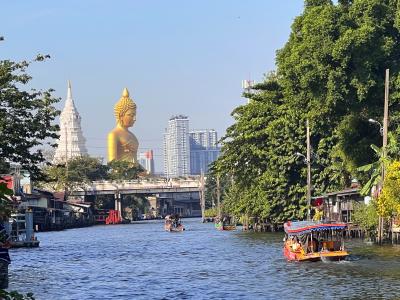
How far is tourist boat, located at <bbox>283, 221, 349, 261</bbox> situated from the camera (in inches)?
1561

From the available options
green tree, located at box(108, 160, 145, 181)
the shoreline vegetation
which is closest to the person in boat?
the shoreline vegetation

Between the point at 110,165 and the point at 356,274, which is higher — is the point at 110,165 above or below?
above

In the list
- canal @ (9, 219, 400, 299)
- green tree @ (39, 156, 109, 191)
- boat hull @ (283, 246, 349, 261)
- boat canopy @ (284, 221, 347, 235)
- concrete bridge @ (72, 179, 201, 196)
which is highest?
green tree @ (39, 156, 109, 191)

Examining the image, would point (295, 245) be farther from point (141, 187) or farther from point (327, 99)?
point (141, 187)

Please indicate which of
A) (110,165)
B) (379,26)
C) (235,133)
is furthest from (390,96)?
(110,165)

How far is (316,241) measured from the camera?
41500mm

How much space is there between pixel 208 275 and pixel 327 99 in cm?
2303

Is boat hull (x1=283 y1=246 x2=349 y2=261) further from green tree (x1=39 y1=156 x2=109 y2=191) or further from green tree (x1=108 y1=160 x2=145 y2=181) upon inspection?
green tree (x1=108 y1=160 x2=145 y2=181)

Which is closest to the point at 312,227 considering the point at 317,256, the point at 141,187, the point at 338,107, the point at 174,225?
the point at 317,256

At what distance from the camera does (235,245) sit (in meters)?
60.7

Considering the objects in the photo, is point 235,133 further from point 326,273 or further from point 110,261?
point 326,273

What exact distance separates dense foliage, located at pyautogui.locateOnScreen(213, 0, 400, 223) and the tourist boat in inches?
656

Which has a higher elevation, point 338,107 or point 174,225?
point 338,107

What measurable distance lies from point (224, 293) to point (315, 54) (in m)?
29.4
